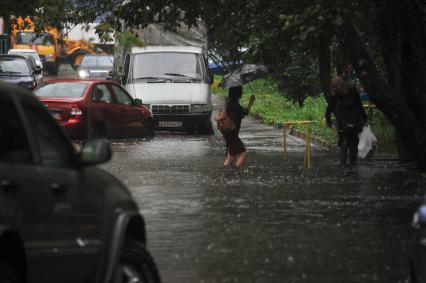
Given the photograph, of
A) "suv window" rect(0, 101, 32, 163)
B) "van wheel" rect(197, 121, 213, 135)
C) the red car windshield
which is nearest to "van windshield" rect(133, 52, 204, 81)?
"van wheel" rect(197, 121, 213, 135)

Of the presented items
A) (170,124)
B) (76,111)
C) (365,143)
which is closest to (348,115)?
(365,143)

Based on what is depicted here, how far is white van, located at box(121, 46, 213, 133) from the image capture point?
1177 inches

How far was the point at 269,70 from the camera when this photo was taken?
40.3m

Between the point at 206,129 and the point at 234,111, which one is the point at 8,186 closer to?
the point at 234,111

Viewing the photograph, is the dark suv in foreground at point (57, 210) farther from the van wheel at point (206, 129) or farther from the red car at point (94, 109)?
the van wheel at point (206, 129)

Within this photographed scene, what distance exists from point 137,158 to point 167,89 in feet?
25.5

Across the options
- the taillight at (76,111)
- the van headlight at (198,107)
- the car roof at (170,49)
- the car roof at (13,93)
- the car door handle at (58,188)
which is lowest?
the van headlight at (198,107)

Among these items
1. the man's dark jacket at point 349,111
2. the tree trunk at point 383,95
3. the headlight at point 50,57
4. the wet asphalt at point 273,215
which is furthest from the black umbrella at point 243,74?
Answer: the headlight at point 50,57

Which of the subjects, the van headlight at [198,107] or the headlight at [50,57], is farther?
the headlight at [50,57]

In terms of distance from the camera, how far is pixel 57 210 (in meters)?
6.62

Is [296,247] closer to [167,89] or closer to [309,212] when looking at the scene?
[309,212]

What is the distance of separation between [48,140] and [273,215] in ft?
24.3

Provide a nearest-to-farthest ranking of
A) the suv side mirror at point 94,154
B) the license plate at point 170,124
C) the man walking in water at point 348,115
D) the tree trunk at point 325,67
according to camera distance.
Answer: the suv side mirror at point 94,154, the man walking in water at point 348,115, the tree trunk at point 325,67, the license plate at point 170,124

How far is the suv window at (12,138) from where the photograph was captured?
20.6 ft
